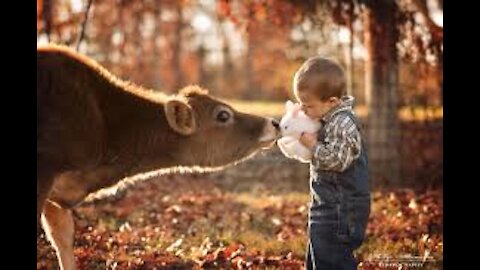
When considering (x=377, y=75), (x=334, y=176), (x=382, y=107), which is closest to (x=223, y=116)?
(x=334, y=176)

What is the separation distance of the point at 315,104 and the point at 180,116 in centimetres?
135

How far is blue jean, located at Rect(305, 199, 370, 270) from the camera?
6004mm

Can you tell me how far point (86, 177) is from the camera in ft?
22.2

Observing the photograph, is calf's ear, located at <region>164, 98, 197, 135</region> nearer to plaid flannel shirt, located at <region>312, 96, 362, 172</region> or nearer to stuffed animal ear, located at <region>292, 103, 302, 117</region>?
stuffed animal ear, located at <region>292, 103, 302, 117</region>

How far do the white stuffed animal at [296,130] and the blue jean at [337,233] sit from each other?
1.37 ft

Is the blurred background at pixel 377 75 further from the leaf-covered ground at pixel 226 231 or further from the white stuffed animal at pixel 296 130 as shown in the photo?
the white stuffed animal at pixel 296 130

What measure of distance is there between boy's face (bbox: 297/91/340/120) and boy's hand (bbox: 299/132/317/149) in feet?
0.62

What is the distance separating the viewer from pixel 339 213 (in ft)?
19.7

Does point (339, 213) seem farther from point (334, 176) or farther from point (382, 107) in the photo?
point (382, 107)

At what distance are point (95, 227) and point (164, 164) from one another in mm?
2296

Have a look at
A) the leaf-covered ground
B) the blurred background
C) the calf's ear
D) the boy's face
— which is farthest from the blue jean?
the blurred background

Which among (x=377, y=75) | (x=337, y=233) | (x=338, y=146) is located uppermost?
(x=377, y=75)
